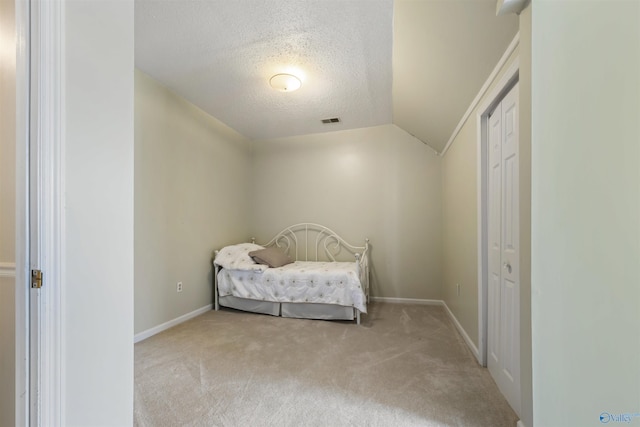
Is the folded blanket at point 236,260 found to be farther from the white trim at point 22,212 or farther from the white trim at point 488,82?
the white trim at point 488,82

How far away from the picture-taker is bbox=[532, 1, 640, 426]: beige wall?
3.68 ft

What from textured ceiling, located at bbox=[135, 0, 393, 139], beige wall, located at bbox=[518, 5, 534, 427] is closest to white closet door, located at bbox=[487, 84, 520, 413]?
beige wall, located at bbox=[518, 5, 534, 427]

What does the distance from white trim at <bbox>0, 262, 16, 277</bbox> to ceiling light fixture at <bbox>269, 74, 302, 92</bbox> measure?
7.42 ft

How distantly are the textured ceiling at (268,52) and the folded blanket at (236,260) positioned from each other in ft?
5.87

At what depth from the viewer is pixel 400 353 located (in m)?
2.31

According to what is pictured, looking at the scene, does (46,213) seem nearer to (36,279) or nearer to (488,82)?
(36,279)

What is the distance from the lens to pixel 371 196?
13.6ft

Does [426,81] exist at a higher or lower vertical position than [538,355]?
higher

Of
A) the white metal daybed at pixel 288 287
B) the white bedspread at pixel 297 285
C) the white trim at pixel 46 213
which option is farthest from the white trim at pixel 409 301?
the white trim at pixel 46 213

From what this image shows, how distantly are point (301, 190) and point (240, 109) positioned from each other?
1.53 metres

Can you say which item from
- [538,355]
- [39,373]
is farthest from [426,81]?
[39,373]

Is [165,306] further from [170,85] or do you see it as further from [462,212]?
[462,212]

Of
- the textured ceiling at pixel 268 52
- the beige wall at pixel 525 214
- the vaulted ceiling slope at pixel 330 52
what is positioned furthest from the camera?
the textured ceiling at pixel 268 52

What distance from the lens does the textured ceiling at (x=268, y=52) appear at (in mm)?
1862
